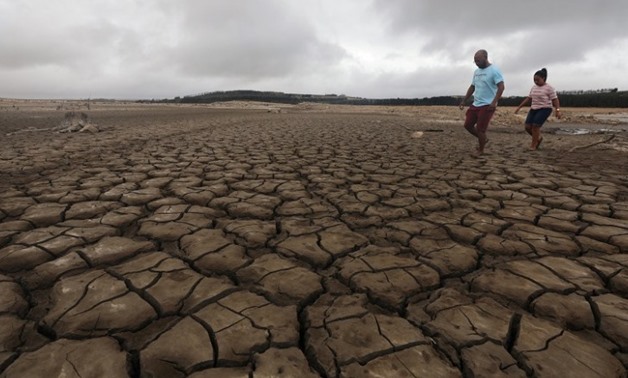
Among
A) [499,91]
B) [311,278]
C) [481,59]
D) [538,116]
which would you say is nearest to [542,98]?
[538,116]

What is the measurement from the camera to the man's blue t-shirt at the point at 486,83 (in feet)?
14.2

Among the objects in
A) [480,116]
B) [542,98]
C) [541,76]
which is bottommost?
[480,116]

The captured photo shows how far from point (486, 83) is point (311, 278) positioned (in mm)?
4215

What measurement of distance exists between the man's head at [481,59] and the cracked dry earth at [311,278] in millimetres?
2009

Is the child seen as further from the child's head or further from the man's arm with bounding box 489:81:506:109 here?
the man's arm with bounding box 489:81:506:109

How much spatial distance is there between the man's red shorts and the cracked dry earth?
63.2 inches

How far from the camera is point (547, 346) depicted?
3.67 feet

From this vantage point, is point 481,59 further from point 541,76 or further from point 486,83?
point 541,76

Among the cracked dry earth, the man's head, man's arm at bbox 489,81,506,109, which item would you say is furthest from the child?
the cracked dry earth

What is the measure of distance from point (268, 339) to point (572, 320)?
1.22m

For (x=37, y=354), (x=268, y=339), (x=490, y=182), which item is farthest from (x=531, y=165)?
(x=37, y=354)

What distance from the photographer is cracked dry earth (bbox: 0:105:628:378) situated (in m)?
1.07

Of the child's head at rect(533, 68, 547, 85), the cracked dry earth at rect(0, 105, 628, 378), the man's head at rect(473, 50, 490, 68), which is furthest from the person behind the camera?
the child's head at rect(533, 68, 547, 85)

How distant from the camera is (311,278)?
5.15 feet
